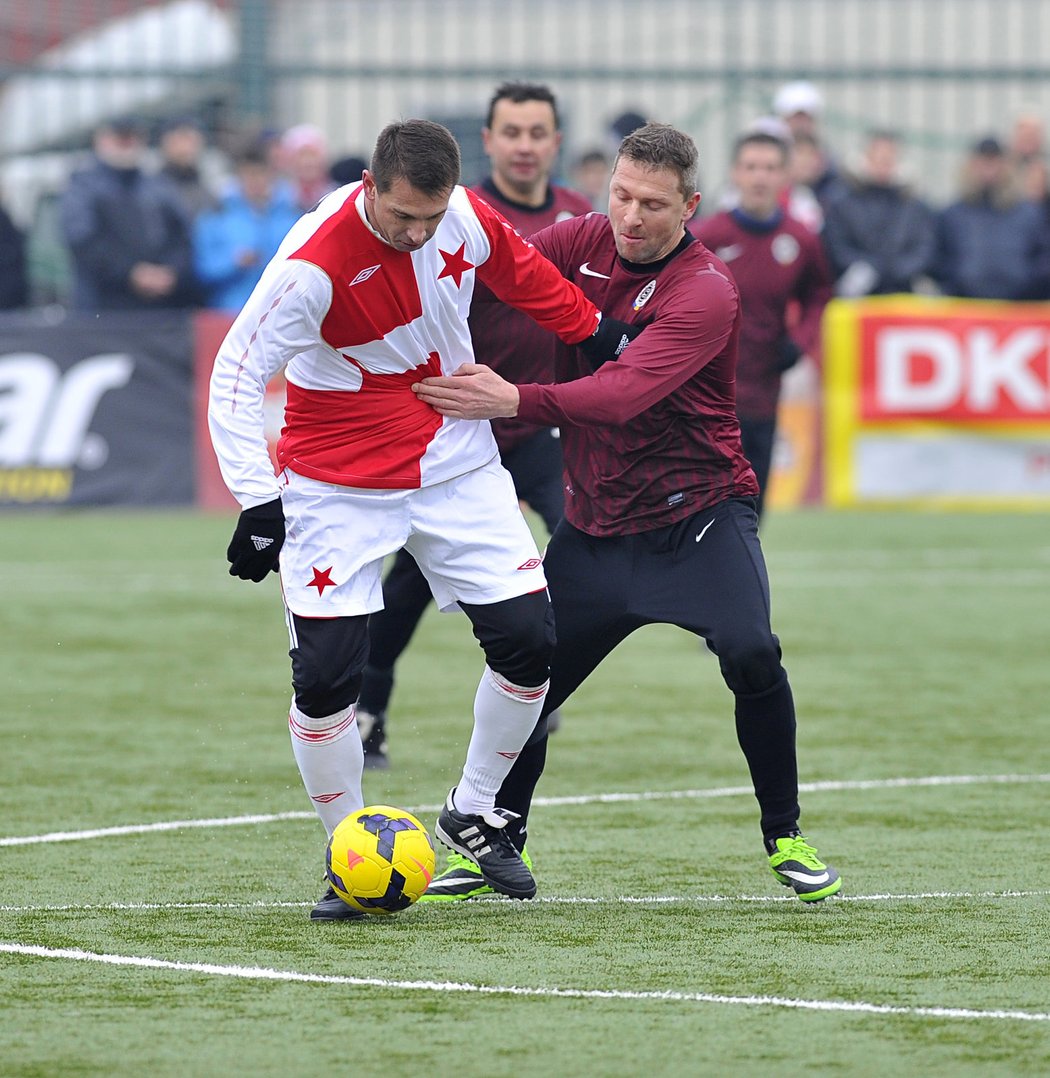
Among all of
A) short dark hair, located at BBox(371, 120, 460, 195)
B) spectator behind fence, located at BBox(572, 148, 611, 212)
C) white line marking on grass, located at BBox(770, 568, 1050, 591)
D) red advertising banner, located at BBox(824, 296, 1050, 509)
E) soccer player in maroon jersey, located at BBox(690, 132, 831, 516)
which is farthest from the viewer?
red advertising banner, located at BBox(824, 296, 1050, 509)

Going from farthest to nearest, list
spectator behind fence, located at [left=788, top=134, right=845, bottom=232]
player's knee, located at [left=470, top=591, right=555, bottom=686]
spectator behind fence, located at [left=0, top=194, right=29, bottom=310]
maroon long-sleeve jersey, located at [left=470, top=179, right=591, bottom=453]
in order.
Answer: spectator behind fence, located at [left=0, top=194, right=29, bottom=310] < spectator behind fence, located at [left=788, top=134, right=845, bottom=232] < maroon long-sleeve jersey, located at [left=470, top=179, right=591, bottom=453] < player's knee, located at [left=470, top=591, right=555, bottom=686]

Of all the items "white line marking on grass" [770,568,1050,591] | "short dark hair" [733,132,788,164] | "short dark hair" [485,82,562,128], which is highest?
"short dark hair" [485,82,562,128]

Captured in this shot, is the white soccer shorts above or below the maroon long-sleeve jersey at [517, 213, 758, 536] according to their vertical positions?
below

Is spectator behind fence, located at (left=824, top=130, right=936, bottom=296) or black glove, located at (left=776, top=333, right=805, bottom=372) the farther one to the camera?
spectator behind fence, located at (left=824, top=130, right=936, bottom=296)

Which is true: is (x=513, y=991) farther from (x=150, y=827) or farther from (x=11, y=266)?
(x=11, y=266)

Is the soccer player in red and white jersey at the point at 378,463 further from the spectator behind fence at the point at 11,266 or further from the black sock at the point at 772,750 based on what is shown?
the spectator behind fence at the point at 11,266

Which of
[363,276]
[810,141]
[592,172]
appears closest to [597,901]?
[363,276]

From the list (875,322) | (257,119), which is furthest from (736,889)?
(257,119)

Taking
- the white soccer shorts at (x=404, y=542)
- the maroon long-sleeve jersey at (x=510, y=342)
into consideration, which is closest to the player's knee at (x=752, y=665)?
the white soccer shorts at (x=404, y=542)

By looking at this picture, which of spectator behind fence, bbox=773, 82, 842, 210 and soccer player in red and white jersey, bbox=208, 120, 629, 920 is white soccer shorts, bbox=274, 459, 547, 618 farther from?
spectator behind fence, bbox=773, 82, 842, 210

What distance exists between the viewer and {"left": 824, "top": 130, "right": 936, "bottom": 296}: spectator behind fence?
616 inches

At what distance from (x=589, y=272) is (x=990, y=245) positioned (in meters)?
11.0

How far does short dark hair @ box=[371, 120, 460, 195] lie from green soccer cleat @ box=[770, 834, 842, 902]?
187cm

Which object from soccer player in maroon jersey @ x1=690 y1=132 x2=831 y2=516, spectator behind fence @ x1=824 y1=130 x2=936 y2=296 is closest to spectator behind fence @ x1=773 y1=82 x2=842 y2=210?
spectator behind fence @ x1=824 y1=130 x2=936 y2=296
